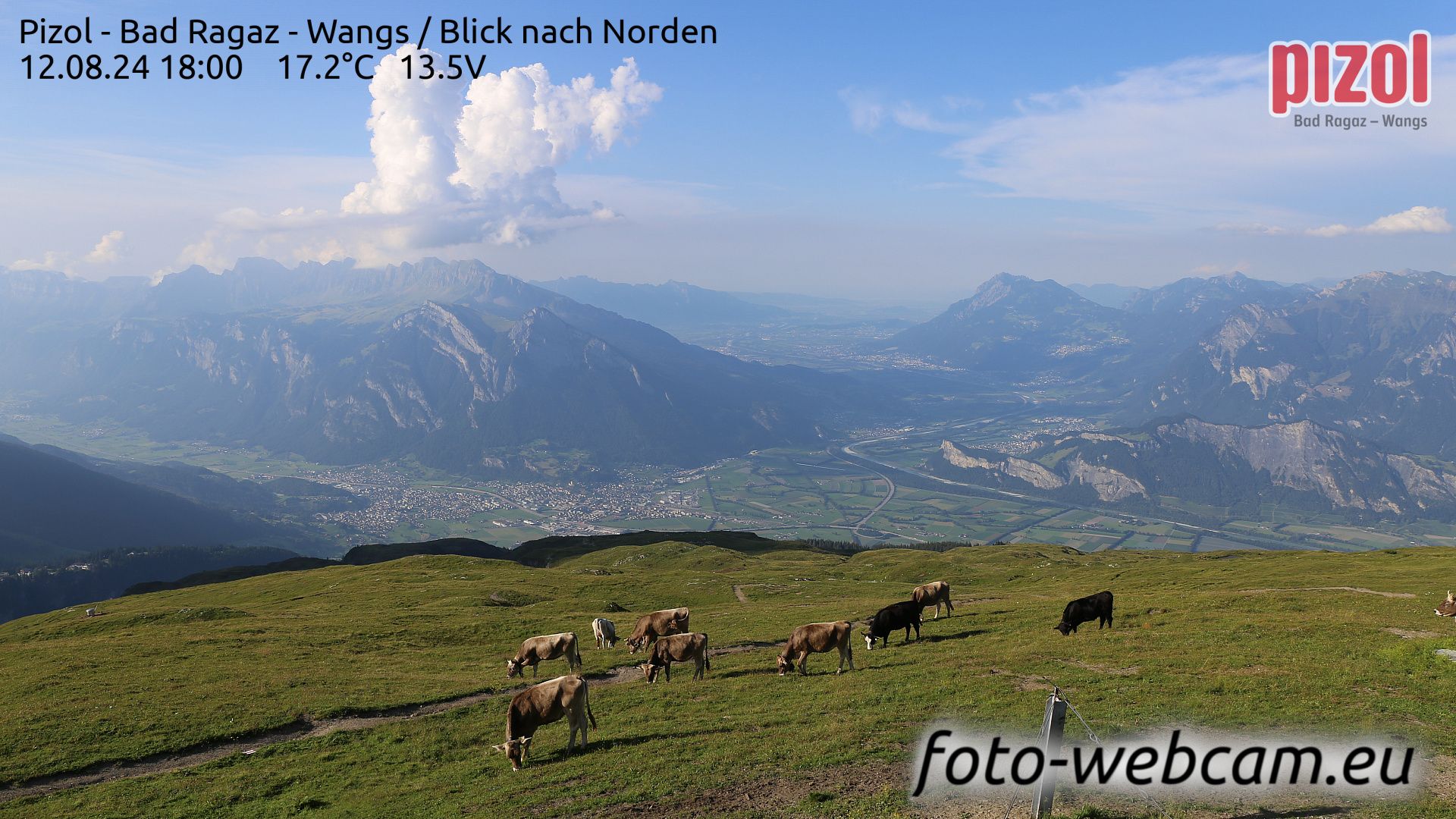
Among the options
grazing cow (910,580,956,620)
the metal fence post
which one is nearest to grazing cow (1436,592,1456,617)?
grazing cow (910,580,956,620)

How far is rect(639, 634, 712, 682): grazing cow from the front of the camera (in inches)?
1442

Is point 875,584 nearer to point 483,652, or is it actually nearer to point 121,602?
point 483,652

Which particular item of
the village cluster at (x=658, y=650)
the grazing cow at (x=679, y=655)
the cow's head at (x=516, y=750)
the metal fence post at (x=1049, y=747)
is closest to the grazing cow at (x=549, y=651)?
the village cluster at (x=658, y=650)

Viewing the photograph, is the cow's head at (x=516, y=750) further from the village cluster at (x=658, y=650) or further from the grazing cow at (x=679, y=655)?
the grazing cow at (x=679, y=655)

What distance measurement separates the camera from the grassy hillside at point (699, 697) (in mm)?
23125

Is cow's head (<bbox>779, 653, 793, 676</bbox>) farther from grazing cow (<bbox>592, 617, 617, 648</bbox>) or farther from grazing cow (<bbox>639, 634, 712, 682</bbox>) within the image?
grazing cow (<bbox>592, 617, 617, 648</bbox>)

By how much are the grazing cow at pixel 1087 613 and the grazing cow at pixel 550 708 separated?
1081 inches

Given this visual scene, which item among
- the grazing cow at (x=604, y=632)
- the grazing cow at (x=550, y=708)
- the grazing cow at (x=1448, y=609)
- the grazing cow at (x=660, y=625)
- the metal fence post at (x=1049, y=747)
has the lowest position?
the grazing cow at (x=604, y=632)

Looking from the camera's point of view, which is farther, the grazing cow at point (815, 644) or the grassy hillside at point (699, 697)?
the grazing cow at point (815, 644)

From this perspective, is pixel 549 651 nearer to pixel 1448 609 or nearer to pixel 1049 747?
pixel 1049 747

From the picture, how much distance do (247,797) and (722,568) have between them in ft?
300

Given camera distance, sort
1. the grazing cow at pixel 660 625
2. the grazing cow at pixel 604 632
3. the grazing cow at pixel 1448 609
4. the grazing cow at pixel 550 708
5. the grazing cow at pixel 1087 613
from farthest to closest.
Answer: the grazing cow at pixel 604 632, the grazing cow at pixel 660 625, the grazing cow at pixel 1087 613, the grazing cow at pixel 1448 609, the grazing cow at pixel 550 708

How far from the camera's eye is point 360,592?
87125 millimetres

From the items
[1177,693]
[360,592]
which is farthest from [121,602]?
[1177,693]
